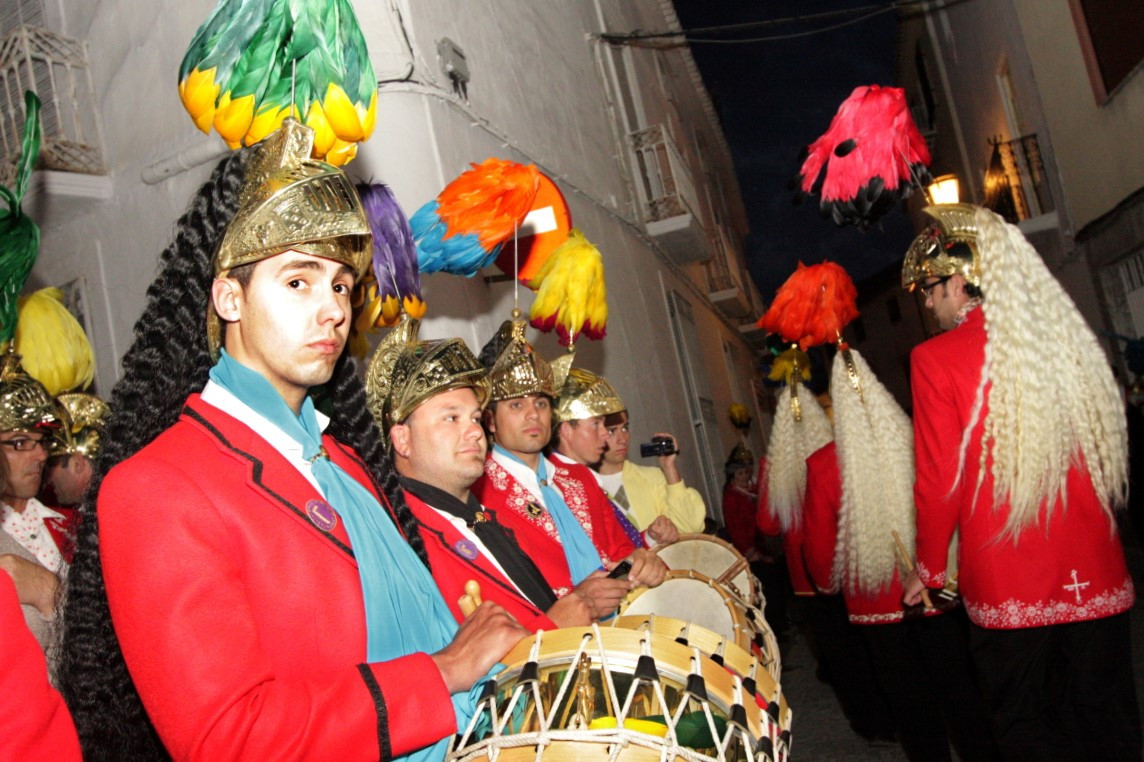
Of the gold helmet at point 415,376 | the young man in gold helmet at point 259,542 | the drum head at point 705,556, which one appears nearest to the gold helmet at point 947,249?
the drum head at point 705,556

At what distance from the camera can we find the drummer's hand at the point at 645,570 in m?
3.14

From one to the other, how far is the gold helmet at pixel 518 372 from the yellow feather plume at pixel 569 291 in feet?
1.35

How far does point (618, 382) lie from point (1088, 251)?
839cm

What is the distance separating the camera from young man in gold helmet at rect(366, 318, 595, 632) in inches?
113

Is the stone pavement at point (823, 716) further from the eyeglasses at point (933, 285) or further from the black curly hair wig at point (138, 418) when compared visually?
the black curly hair wig at point (138, 418)

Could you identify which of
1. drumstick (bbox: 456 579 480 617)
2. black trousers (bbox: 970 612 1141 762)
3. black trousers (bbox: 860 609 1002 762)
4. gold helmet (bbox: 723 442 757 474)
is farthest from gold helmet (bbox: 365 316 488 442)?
gold helmet (bbox: 723 442 757 474)

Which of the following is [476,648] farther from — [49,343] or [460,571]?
[49,343]

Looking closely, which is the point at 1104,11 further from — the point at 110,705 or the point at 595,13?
the point at 110,705

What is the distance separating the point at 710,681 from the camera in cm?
183

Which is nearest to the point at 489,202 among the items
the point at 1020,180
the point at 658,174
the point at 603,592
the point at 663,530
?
the point at 663,530

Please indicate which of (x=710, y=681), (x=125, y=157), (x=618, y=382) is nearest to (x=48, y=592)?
(x=710, y=681)

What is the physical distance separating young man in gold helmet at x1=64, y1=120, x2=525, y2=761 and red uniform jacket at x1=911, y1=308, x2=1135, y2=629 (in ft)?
7.92

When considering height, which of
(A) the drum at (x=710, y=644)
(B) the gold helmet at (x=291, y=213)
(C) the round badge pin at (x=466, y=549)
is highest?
(B) the gold helmet at (x=291, y=213)

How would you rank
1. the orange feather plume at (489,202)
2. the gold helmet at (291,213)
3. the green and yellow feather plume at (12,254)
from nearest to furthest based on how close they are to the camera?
the gold helmet at (291,213), the green and yellow feather plume at (12,254), the orange feather plume at (489,202)
